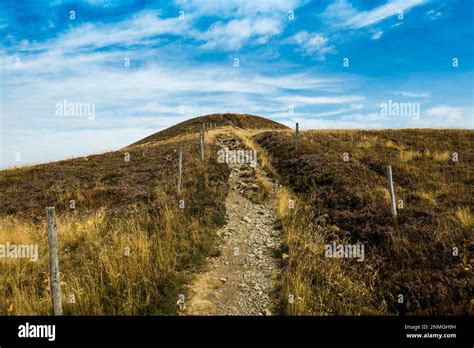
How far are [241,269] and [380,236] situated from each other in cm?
458

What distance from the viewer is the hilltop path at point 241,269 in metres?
6.80

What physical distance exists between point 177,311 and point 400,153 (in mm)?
21293

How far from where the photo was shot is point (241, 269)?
28.1 feet

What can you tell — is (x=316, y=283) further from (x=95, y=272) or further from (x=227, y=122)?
(x=227, y=122)

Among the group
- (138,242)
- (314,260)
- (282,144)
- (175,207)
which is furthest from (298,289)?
(282,144)

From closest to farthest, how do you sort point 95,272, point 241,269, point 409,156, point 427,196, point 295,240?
point 95,272 < point 241,269 < point 295,240 < point 427,196 < point 409,156

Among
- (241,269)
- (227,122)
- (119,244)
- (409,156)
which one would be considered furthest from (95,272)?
(227,122)

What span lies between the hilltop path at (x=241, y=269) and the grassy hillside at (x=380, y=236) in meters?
0.61

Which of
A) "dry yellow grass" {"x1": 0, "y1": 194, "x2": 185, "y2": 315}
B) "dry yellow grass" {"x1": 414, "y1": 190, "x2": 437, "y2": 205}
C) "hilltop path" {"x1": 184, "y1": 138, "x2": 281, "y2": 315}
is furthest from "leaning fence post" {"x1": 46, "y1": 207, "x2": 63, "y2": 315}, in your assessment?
"dry yellow grass" {"x1": 414, "y1": 190, "x2": 437, "y2": 205}

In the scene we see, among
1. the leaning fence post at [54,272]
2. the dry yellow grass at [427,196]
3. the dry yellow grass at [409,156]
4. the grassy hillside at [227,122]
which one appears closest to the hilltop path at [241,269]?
the leaning fence post at [54,272]

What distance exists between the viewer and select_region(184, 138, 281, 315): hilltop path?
680 cm

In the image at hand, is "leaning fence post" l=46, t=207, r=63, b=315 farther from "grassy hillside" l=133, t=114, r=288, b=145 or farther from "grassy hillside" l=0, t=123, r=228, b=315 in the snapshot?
"grassy hillside" l=133, t=114, r=288, b=145

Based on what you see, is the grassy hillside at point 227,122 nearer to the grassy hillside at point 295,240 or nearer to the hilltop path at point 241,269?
the grassy hillside at point 295,240
